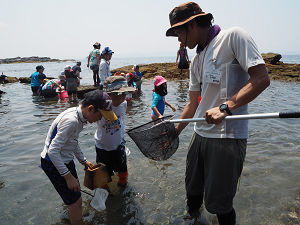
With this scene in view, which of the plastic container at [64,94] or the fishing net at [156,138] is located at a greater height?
the fishing net at [156,138]

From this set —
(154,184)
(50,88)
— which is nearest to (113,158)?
(154,184)

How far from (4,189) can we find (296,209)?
15.9 ft

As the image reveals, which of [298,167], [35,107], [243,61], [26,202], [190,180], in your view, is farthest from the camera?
[35,107]

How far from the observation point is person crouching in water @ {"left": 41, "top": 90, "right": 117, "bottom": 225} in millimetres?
2672

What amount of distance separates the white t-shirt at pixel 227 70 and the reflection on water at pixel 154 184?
172 centimetres

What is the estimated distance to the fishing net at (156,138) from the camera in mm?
2848

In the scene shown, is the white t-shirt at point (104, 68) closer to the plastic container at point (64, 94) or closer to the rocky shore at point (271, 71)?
the plastic container at point (64, 94)

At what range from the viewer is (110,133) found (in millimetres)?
Result: 3598

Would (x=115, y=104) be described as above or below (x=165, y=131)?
above

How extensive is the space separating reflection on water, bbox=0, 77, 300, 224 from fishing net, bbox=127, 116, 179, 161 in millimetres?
1135

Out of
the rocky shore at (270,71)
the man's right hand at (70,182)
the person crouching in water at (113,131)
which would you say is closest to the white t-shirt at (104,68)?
the rocky shore at (270,71)

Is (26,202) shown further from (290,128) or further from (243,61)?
(290,128)

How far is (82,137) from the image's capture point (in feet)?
22.2

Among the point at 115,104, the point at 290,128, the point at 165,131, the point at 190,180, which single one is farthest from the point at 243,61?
the point at 290,128
